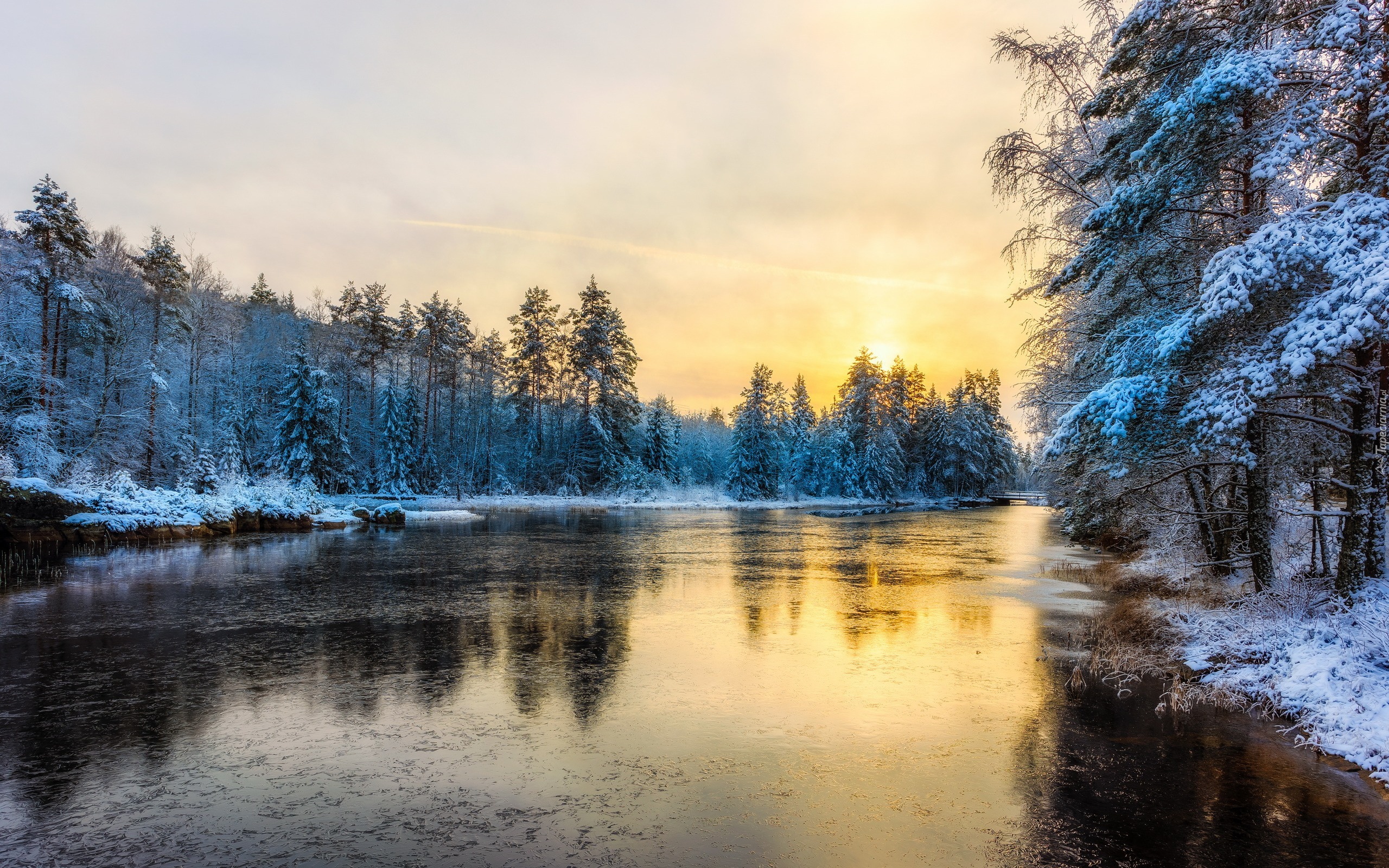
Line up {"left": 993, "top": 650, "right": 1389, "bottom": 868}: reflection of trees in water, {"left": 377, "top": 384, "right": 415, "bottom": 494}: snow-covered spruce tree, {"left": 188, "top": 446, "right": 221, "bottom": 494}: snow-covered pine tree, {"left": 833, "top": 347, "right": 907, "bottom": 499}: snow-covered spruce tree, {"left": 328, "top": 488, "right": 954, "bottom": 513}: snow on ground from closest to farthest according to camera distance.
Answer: {"left": 993, "top": 650, "right": 1389, "bottom": 868}: reflection of trees in water < {"left": 188, "top": 446, "right": 221, "bottom": 494}: snow-covered pine tree < {"left": 328, "top": 488, "right": 954, "bottom": 513}: snow on ground < {"left": 377, "top": 384, "right": 415, "bottom": 494}: snow-covered spruce tree < {"left": 833, "top": 347, "right": 907, "bottom": 499}: snow-covered spruce tree

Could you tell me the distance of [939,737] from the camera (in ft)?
22.4

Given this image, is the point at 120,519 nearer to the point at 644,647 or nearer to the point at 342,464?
the point at 644,647

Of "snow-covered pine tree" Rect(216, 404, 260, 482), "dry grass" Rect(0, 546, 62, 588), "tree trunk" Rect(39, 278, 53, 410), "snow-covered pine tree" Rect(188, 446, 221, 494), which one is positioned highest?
"tree trunk" Rect(39, 278, 53, 410)

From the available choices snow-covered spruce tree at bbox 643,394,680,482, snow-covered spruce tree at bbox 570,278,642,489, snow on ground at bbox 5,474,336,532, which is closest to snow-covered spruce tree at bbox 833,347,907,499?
snow-covered spruce tree at bbox 643,394,680,482

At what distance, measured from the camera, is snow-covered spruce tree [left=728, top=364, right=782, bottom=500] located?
214 feet

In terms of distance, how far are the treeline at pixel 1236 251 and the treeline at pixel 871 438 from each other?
53.3 metres

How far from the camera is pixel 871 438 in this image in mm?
71625

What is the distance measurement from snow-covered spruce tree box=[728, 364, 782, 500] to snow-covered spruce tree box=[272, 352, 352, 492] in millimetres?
34208

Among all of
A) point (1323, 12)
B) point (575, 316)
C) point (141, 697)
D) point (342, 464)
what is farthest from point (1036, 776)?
point (575, 316)

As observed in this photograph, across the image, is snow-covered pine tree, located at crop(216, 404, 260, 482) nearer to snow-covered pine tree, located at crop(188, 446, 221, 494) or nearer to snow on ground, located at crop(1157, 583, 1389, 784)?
snow-covered pine tree, located at crop(188, 446, 221, 494)

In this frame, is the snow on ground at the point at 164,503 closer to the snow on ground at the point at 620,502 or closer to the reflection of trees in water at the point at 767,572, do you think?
the snow on ground at the point at 620,502

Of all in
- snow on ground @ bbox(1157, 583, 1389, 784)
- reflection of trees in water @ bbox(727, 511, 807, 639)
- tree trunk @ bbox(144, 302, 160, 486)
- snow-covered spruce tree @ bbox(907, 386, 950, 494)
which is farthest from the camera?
snow-covered spruce tree @ bbox(907, 386, 950, 494)

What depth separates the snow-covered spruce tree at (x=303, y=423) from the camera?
153ft

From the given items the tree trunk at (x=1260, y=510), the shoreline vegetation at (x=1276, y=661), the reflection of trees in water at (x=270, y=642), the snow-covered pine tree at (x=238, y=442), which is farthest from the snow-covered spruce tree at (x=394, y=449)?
the tree trunk at (x=1260, y=510)
